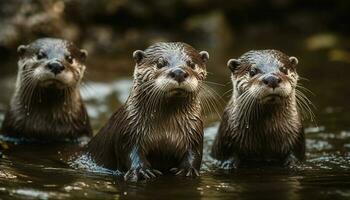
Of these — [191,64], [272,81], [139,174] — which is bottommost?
[139,174]

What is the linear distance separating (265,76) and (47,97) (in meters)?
1.92

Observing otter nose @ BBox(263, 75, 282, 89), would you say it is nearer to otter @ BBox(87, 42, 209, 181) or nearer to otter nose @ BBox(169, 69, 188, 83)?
otter @ BBox(87, 42, 209, 181)

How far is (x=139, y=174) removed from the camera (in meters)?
4.75

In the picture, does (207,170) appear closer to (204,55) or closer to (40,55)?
(204,55)

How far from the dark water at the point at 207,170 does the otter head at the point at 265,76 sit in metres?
0.49

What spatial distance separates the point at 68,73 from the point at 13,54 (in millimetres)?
3668

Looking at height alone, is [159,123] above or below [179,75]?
below

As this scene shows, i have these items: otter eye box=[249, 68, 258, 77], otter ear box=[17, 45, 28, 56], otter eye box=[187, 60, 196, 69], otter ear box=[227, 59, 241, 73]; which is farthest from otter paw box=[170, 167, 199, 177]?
otter ear box=[17, 45, 28, 56]

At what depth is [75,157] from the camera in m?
5.68

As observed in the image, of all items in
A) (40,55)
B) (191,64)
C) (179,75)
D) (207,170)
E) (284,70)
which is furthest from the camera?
(40,55)

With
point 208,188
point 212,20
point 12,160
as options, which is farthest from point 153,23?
point 208,188

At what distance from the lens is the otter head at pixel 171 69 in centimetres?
459

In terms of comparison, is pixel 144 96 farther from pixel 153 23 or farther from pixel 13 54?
pixel 153 23

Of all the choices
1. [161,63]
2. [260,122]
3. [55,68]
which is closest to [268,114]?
[260,122]
